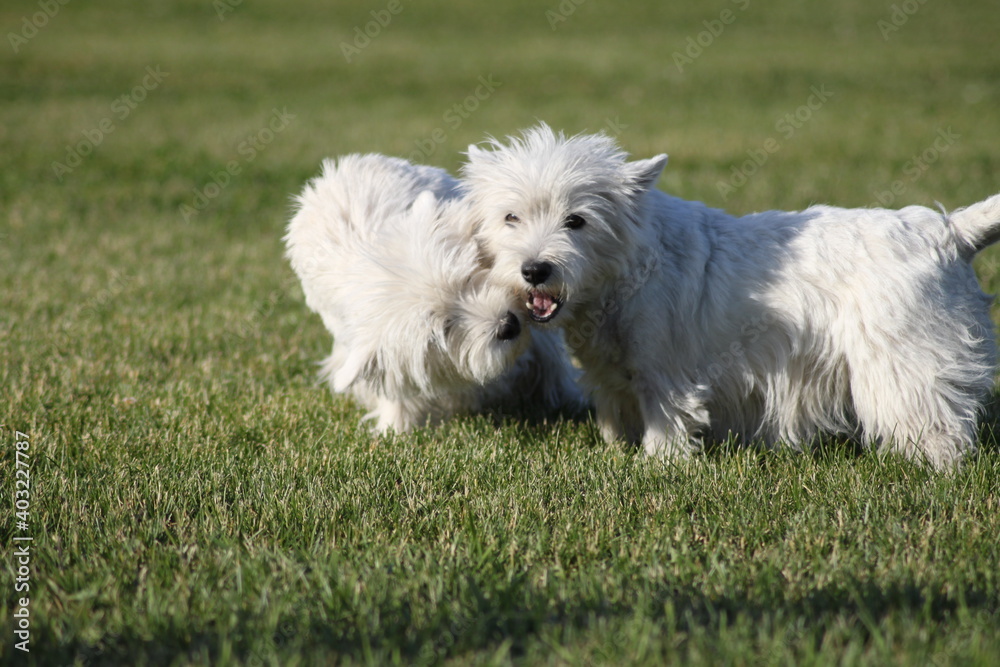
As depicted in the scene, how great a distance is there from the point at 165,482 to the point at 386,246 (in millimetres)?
1436

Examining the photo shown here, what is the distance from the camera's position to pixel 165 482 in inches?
146

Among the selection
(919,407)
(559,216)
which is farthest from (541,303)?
(919,407)

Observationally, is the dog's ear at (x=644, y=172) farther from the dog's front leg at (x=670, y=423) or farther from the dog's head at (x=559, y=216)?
the dog's front leg at (x=670, y=423)

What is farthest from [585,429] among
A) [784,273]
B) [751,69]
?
[751,69]

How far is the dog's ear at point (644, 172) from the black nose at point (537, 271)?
23.6 inches

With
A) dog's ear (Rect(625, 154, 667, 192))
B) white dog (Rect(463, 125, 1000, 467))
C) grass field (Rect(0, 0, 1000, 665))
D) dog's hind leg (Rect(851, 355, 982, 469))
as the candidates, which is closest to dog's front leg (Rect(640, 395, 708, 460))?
white dog (Rect(463, 125, 1000, 467))

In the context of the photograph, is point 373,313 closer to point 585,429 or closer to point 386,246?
point 386,246

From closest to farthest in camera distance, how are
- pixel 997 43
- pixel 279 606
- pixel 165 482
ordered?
pixel 279 606, pixel 165 482, pixel 997 43

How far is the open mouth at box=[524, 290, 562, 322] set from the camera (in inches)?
149

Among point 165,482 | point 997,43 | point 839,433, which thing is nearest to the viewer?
point 165,482

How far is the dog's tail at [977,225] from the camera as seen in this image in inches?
146

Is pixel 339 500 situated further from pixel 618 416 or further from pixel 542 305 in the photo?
pixel 618 416

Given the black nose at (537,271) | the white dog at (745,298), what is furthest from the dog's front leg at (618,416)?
the black nose at (537,271)

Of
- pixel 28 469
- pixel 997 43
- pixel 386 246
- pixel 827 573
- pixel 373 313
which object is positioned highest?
pixel 997 43
